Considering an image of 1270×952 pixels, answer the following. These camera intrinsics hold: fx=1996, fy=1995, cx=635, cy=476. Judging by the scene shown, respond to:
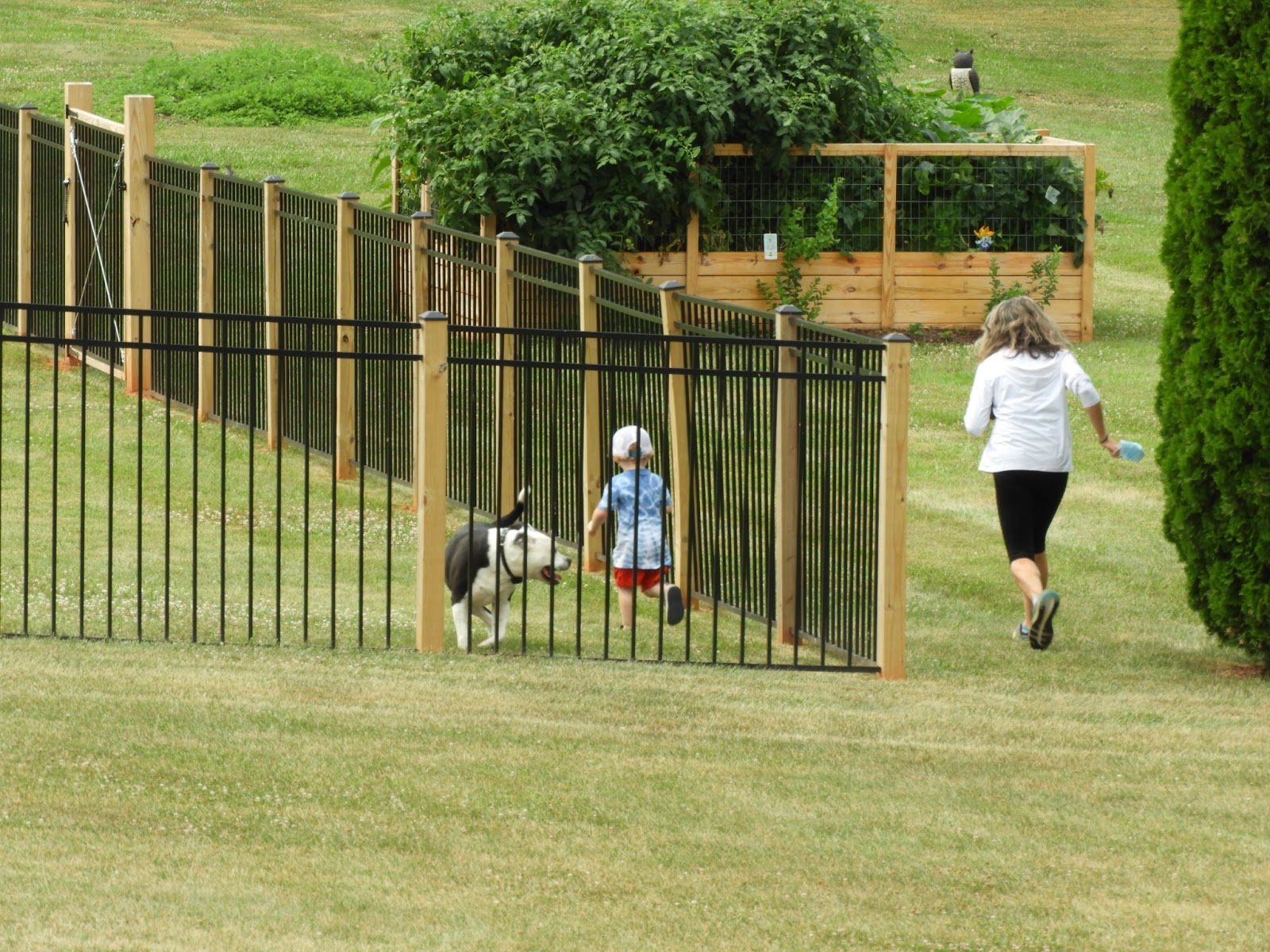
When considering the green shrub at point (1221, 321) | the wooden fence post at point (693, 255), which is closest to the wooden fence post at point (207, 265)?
the wooden fence post at point (693, 255)

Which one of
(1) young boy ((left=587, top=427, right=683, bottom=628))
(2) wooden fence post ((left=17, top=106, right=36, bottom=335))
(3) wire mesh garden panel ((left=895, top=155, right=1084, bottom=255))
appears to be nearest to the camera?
(1) young boy ((left=587, top=427, right=683, bottom=628))

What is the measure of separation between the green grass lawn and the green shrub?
1.69ft

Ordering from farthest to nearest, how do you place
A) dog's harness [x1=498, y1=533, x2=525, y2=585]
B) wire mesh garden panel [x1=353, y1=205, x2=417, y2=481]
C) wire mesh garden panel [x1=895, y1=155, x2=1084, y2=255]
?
wire mesh garden panel [x1=895, y1=155, x2=1084, y2=255], wire mesh garden panel [x1=353, y1=205, x2=417, y2=481], dog's harness [x1=498, y1=533, x2=525, y2=585]

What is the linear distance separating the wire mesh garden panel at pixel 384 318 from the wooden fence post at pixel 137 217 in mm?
2437

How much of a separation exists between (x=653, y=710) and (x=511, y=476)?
15.1 ft

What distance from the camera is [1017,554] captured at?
9.11 metres

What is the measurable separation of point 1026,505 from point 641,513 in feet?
5.85

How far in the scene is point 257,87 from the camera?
30.9 m

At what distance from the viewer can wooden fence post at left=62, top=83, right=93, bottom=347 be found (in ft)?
52.3

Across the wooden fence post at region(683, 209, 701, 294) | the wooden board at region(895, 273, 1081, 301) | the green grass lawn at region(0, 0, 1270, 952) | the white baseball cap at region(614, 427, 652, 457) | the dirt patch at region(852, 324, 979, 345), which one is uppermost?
the wooden fence post at region(683, 209, 701, 294)

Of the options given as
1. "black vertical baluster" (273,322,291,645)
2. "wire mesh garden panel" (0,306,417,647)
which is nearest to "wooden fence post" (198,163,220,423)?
"wire mesh garden panel" (0,306,417,647)

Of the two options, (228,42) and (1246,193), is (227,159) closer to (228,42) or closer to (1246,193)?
(228,42)

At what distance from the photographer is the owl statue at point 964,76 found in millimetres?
23484

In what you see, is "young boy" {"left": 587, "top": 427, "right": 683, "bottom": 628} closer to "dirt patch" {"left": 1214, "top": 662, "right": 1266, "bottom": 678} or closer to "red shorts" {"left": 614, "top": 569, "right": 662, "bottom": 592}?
"red shorts" {"left": 614, "top": 569, "right": 662, "bottom": 592}
